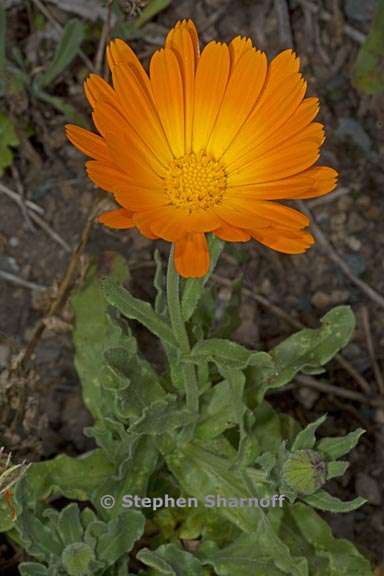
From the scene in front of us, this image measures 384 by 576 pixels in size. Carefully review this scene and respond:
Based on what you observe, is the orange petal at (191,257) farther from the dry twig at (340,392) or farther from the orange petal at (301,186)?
the dry twig at (340,392)

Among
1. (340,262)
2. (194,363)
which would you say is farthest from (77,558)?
(340,262)

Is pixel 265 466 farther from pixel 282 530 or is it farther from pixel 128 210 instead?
pixel 128 210

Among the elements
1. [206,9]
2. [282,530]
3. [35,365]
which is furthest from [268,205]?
[206,9]

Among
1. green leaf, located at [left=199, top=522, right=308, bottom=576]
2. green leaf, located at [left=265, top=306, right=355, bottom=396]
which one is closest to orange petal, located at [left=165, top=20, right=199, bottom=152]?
green leaf, located at [left=265, top=306, right=355, bottom=396]

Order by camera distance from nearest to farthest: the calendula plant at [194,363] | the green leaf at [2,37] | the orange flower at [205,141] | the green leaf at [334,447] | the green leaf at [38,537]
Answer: the orange flower at [205,141]
the calendula plant at [194,363]
the green leaf at [334,447]
the green leaf at [38,537]
the green leaf at [2,37]

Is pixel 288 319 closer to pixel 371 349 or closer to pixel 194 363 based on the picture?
pixel 371 349

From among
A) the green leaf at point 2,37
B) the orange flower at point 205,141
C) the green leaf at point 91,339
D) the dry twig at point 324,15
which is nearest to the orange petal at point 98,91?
the orange flower at point 205,141
